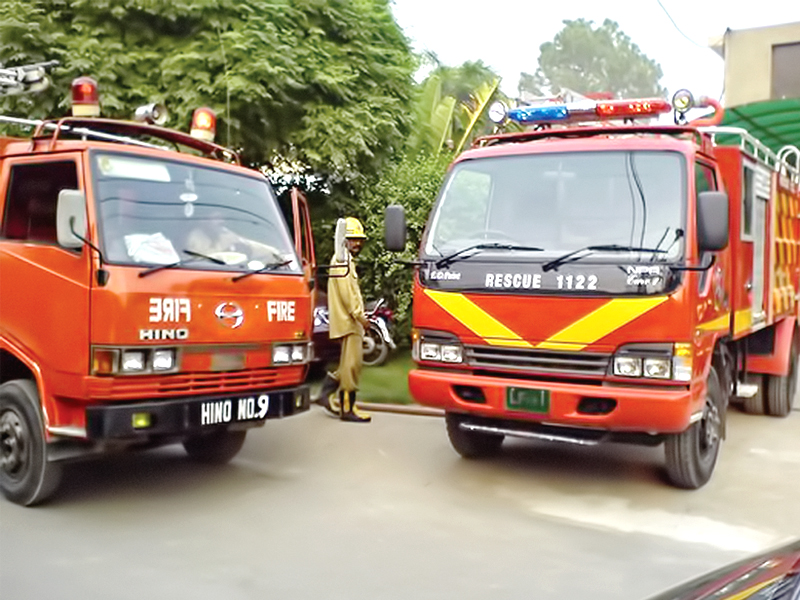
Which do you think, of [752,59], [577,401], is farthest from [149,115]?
[752,59]

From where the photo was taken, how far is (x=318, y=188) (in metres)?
10.5

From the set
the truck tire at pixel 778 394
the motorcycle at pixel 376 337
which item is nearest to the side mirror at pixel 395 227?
the motorcycle at pixel 376 337

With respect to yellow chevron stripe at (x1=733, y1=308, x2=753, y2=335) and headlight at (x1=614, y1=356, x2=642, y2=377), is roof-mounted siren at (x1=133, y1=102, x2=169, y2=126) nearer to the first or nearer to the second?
headlight at (x1=614, y1=356, x2=642, y2=377)

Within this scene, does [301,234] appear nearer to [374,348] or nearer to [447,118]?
[374,348]

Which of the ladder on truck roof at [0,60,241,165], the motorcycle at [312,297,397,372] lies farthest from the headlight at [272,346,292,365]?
the motorcycle at [312,297,397,372]

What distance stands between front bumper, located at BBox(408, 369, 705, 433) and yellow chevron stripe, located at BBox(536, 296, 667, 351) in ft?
0.83

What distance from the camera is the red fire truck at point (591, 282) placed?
5.19m

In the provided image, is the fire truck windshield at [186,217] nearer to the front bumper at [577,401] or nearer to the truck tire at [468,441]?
the front bumper at [577,401]

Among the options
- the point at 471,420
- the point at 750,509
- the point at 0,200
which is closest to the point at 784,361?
the point at 750,509

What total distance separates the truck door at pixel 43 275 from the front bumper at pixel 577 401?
7.27 ft

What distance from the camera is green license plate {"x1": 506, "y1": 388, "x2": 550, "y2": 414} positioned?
17.6 ft

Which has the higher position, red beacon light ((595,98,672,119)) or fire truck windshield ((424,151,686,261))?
red beacon light ((595,98,672,119))

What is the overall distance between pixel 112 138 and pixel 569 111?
10.5ft

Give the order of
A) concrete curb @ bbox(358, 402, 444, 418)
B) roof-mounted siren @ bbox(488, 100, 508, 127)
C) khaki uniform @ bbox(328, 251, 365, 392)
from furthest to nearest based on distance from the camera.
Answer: concrete curb @ bbox(358, 402, 444, 418) < khaki uniform @ bbox(328, 251, 365, 392) < roof-mounted siren @ bbox(488, 100, 508, 127)
